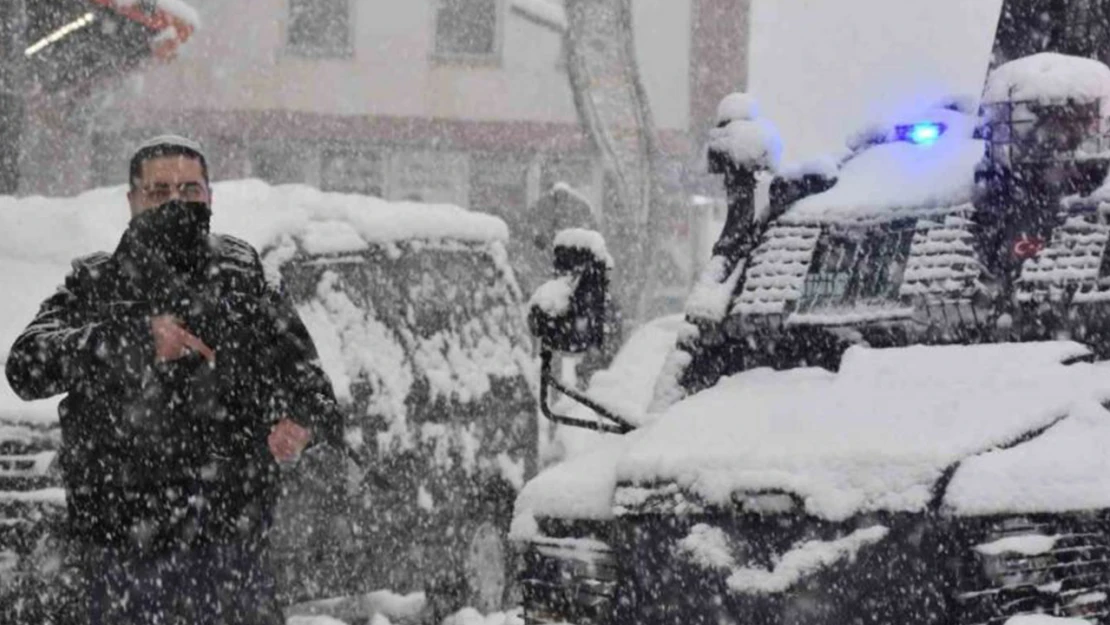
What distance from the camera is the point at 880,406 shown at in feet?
13.3

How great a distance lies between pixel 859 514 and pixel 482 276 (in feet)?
17.6

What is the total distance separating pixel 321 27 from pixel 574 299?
2303cm

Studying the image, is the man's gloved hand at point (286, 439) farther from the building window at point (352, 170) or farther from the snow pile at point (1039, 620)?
the building window at point (352, 170)

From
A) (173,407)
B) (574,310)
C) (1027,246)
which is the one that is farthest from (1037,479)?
(173,407)

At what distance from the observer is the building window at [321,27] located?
27141mm

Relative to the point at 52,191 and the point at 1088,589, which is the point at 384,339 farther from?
the point at 52,191

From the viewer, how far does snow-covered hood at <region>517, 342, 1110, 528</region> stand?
362cm

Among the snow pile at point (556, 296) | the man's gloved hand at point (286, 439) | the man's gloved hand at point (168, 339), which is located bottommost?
the man's gloved hand at point (286, 439)

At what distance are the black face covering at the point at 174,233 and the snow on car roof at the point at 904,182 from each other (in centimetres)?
196

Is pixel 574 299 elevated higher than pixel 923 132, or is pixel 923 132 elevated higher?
pixel 923 132

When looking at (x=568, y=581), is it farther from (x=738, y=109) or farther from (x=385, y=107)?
(x=385, y=107)

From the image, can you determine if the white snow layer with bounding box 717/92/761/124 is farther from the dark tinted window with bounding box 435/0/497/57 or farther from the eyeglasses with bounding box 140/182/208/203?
the dark tinted window with bounding box 435/0/497/57

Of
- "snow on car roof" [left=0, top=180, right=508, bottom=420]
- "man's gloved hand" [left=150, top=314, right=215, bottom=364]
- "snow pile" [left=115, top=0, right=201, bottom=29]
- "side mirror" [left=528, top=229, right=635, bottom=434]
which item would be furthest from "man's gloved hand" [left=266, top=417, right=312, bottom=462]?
"snow pile" [left=115, top=0, right=201, bottom=29]

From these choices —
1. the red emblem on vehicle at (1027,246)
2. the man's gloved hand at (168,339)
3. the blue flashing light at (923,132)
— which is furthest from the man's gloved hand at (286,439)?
the blue flashing light at (923,132)
